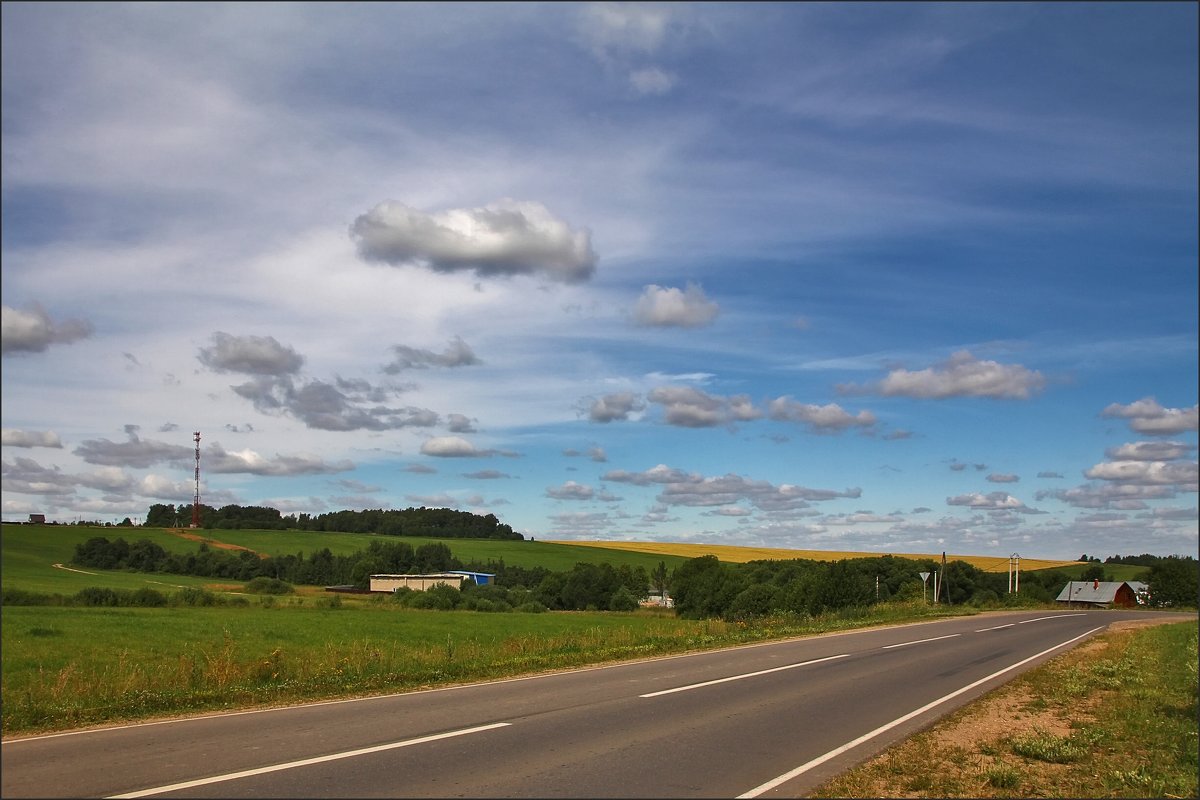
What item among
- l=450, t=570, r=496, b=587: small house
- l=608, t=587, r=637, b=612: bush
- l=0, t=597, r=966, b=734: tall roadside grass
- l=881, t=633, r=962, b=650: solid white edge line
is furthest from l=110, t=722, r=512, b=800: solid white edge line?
l=450, t=570, r=496, b=587: small house

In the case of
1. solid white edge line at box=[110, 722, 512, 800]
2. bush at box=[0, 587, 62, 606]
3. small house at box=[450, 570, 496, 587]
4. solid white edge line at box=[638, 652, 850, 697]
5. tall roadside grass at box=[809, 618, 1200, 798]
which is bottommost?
small house at box=[450, 570, 496, 587]

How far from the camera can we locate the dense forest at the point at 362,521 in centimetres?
12650

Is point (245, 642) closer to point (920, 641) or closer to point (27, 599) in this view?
point (920, 641)

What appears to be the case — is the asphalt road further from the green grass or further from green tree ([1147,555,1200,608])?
green tree ([1147,555,1200,608])

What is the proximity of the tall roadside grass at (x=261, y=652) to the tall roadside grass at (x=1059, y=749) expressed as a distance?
29.6ft

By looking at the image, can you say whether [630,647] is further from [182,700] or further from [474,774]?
[474,774]

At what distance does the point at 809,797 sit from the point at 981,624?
1437 inches

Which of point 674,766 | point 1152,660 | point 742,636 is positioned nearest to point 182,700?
point 674,766

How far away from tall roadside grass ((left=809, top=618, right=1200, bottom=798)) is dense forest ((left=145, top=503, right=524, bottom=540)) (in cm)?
11998

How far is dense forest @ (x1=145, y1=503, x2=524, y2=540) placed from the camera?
415ft

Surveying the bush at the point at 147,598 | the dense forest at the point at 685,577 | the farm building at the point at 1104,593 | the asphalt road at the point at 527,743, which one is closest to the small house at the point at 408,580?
the dense forest at the point at 685,577

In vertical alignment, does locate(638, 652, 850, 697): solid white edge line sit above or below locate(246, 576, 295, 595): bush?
above

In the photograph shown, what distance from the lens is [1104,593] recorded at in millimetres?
96438

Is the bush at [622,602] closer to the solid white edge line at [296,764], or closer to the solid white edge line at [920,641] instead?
the solid white edge line at [920,641]
